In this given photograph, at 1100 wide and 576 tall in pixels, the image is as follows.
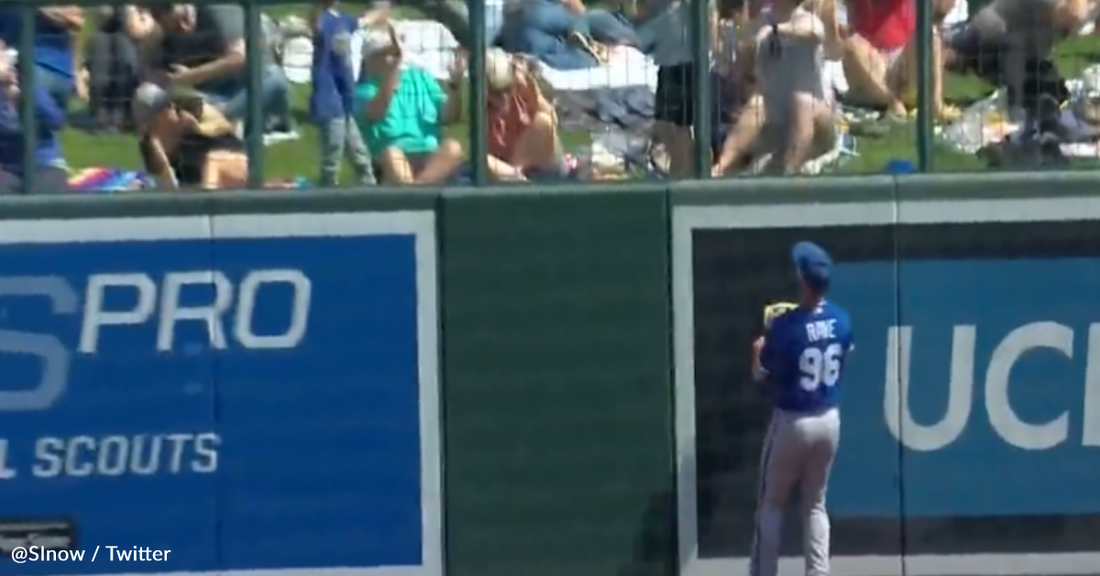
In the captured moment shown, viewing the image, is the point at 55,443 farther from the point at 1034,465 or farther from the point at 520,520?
the point at 1034,465

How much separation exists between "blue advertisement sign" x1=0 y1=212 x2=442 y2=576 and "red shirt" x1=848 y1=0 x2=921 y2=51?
78.5 inches

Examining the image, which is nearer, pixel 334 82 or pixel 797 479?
pixel 797 479

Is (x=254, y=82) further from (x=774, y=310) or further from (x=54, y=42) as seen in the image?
(x=774, y=310)

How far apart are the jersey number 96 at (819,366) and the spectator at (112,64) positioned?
3.01m

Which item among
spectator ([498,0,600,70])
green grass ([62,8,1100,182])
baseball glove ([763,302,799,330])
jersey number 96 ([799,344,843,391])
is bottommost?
jersey number 96 ([799,344,843,391])

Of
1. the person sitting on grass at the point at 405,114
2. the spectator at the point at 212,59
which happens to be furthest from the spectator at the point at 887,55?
the spectator at the point at 212,59

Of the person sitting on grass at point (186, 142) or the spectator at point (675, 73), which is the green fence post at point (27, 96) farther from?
the spectator at point (675, 73)

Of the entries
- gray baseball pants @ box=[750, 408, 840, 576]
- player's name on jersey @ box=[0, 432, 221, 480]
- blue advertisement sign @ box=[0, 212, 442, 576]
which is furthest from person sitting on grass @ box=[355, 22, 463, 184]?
gray baseball pants @ box=[750, 408, 840, 576]

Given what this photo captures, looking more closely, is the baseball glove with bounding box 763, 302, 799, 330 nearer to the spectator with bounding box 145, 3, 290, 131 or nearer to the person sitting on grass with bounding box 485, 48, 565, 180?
the person sitting on grass with bounding box 485, 48, 565, 180

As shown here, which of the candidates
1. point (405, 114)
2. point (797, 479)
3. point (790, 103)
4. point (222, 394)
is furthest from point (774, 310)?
point (222, 394)

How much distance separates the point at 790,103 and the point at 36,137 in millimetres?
3158

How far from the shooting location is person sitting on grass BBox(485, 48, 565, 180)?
870cm

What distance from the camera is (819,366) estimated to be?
8.08 metres

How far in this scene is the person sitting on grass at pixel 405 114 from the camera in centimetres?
872
